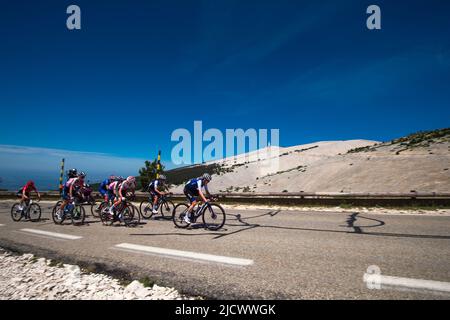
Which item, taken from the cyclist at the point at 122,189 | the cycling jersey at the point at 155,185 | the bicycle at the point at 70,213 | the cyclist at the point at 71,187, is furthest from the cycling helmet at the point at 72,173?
the cycling jersey at the point at 155,185

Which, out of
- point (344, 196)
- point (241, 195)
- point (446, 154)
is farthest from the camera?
point (446, 154)

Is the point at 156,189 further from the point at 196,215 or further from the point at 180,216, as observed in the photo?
the point at 196,215

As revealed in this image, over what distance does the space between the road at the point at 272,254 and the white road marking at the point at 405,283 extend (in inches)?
1.1

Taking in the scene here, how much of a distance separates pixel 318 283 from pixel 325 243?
7.84 ft

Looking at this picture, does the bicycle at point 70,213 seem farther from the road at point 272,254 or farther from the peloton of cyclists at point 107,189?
the road at point 272,254

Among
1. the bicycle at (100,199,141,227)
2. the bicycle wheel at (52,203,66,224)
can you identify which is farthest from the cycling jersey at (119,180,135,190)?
the bicycle wheel at (52,203,66,224)

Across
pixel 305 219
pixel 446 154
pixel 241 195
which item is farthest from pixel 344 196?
pixel 446 154

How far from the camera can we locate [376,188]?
20.6m

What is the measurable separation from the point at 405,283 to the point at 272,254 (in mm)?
2256

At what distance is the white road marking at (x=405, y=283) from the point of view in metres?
3.41

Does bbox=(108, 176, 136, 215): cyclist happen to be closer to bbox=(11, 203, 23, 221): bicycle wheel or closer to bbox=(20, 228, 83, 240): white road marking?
bbox=(20, 228, 83, 240): white road marking

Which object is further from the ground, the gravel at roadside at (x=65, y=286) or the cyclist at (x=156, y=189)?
the cyclist at (x=156, y=189)

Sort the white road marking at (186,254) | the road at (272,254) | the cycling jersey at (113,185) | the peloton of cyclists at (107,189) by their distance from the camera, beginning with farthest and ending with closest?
the peloton of cyclists at (107,189) → the cycling jersey at (113,185) → the white road marking at (186,254) → the road at (272,254)
